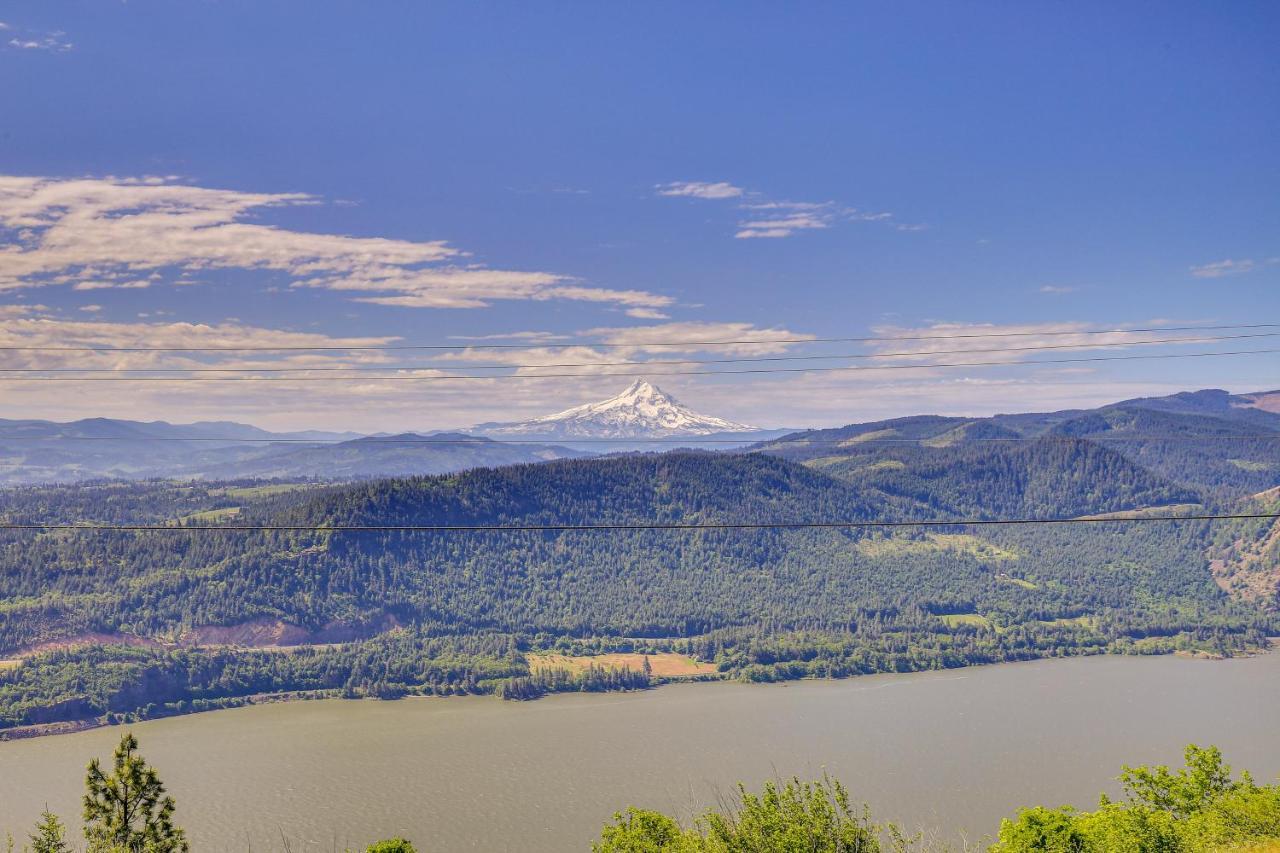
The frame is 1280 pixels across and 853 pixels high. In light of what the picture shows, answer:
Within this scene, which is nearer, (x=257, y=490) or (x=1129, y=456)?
(x=257, y=490)

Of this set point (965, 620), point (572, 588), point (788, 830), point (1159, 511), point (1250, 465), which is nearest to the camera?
point (788, 830)

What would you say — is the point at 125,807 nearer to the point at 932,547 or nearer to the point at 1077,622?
the point at 1077,622

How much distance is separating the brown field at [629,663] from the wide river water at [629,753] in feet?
23.0

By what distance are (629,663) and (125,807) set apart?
6470 cm

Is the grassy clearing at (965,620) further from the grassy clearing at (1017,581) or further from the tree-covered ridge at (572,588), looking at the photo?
the grassy clearing at (1017,581)

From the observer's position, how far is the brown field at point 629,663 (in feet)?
262

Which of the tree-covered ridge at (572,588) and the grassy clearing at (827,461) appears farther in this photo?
the grassy clearing at (827,461)

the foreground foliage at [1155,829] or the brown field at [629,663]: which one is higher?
the foreground foliage at [1155,829]

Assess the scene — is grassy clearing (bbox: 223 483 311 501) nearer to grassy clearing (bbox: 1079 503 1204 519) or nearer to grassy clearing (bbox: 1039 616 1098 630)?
grassy clearing (bbox: 1039 616 1098 630)

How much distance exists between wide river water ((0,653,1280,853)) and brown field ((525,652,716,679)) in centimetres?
702

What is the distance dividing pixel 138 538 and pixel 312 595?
2210 cm

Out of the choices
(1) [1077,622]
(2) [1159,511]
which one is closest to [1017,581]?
(1) [1077,622]

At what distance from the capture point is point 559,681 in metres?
73.9

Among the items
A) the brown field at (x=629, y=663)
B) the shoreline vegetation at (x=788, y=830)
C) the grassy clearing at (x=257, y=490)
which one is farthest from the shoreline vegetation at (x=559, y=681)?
the grassy clearing at (x=257, y=490)
